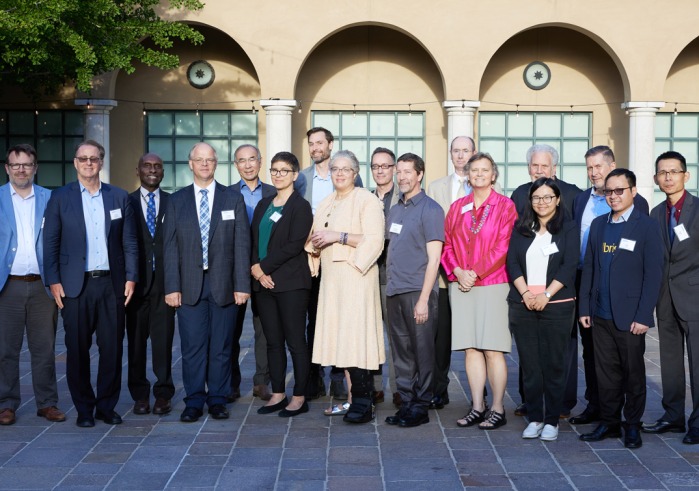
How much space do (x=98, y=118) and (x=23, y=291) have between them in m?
9.90

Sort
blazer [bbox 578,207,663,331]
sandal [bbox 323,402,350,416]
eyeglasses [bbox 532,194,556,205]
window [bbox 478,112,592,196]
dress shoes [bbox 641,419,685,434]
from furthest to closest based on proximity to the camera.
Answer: window [bbox 478,112,592,196]
sandal [bbox 323,402,350,416]
dress shoes [bbox 641,419,685,434]
eyeglasses [bbox 532,194,556,205]
blazer [bbox 578,207,663,331]

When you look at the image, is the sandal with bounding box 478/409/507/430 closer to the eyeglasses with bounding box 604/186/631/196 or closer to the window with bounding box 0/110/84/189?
the eyeglasses with bounding box 604/186/631/196

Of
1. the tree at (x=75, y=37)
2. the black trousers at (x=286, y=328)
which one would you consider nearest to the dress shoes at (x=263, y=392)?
the black trousers at (x=286, y=328)

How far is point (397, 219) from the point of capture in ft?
21.9

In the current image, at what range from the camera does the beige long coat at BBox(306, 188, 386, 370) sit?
6559 mm

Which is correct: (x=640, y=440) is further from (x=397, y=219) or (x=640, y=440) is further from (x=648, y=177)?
(x=648, y=177)

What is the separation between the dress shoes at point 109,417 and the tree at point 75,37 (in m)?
6.13

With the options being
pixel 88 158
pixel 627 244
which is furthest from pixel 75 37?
pixel 627 244

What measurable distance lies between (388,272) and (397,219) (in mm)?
390

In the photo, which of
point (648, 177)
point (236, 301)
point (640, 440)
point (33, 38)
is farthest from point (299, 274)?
point (648, 177)

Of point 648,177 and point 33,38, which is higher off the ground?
point 33,38

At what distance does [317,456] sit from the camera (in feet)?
18.9

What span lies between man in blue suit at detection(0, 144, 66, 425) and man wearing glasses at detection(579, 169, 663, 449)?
12.6ft

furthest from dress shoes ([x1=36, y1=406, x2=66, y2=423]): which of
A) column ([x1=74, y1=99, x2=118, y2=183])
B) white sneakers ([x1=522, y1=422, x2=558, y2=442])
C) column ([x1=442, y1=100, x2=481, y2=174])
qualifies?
column ([x1=442, y1=100, x2=481, y2=174])
